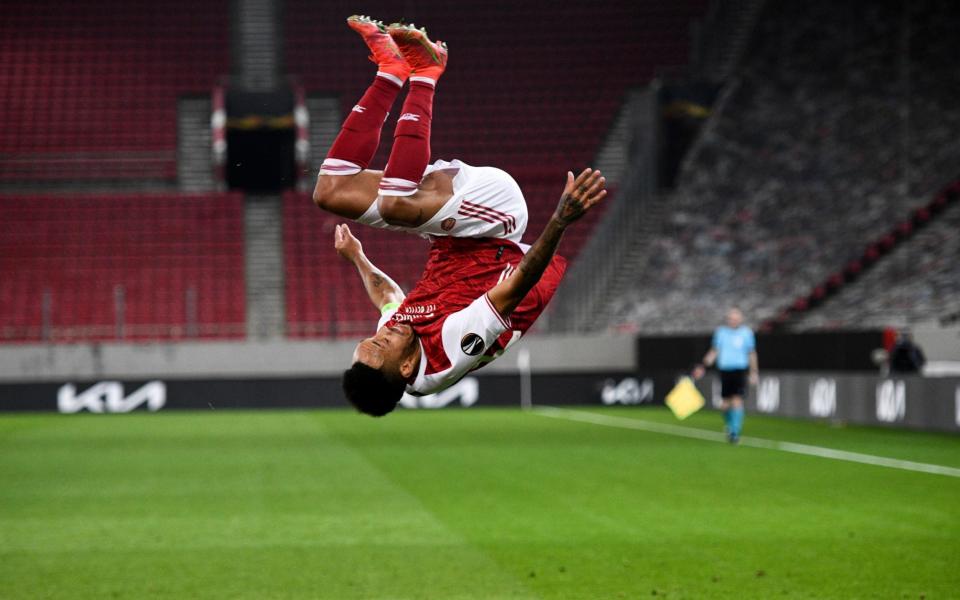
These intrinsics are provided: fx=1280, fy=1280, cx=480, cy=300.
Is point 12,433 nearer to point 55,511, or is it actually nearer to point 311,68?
point 55,511

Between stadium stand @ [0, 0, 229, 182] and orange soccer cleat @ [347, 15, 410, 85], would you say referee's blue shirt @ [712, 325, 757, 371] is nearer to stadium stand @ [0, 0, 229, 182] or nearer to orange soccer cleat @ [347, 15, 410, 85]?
orange soccer cleat @ [347, 15, 410, 85]

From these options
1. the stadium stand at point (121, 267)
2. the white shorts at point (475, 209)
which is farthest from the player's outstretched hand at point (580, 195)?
the stadium stand at point (121, 267)

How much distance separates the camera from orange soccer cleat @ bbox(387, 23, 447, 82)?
6402 mm

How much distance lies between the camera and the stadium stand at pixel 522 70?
115 feet

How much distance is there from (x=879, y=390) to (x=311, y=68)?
20620 mm

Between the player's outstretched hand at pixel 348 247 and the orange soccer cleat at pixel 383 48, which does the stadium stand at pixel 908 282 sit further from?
the orange soccer cleat at pixel 383 48

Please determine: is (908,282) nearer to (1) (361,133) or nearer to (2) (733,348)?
(2) (733,348)

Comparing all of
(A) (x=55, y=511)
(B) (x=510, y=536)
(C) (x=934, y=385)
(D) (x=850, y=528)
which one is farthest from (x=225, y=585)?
(C) (x=934, y=385)

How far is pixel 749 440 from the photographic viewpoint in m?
19.8

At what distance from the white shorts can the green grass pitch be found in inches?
95.4

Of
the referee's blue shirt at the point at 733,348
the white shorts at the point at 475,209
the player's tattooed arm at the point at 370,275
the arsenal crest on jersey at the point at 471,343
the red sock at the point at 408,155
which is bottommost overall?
the referee's blue shirt at the point at 733,348

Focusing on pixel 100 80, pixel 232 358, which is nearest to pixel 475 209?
pixel 232 358

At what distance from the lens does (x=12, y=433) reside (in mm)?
22109

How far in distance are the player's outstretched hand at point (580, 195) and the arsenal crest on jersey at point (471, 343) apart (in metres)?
0.84
